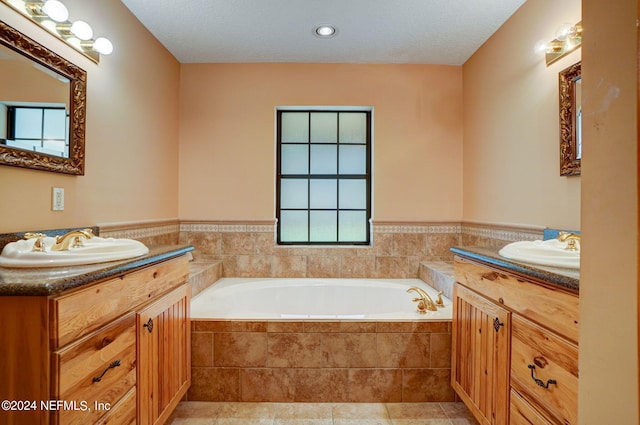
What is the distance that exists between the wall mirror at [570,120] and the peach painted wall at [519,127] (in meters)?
0.06

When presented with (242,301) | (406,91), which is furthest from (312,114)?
(242,301)

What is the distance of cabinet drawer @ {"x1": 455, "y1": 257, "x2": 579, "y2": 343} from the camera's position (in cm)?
103

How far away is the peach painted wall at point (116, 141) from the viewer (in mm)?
1521

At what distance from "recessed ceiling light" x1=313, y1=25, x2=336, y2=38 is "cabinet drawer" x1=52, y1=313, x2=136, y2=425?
7.41 feet

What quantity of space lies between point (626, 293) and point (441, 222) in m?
2.78

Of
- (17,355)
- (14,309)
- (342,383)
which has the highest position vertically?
→ (14,309)

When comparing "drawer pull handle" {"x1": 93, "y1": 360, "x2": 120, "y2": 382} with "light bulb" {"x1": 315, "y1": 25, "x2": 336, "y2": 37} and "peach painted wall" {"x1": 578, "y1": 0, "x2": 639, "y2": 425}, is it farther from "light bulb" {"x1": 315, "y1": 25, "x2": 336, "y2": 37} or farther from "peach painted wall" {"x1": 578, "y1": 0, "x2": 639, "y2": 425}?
"light bulb" {"x1": 315, "y1": 25, "x2": 336, "y2": 37}

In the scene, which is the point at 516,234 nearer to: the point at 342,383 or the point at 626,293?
the point at 342,383

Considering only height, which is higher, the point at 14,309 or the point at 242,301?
the point at 14,309

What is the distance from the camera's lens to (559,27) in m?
1.87

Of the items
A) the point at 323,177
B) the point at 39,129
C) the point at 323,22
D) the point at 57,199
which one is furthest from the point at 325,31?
the point at 57,199

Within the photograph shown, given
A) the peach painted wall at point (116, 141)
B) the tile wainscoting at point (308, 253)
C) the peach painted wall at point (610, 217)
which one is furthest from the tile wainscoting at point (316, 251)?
the peach painted wall at point (610, 217)

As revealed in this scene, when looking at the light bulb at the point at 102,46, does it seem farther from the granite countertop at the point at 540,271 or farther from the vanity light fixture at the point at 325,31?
the granite countertop at the point at 540,271

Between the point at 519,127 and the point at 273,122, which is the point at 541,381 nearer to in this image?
the point at 519,127
